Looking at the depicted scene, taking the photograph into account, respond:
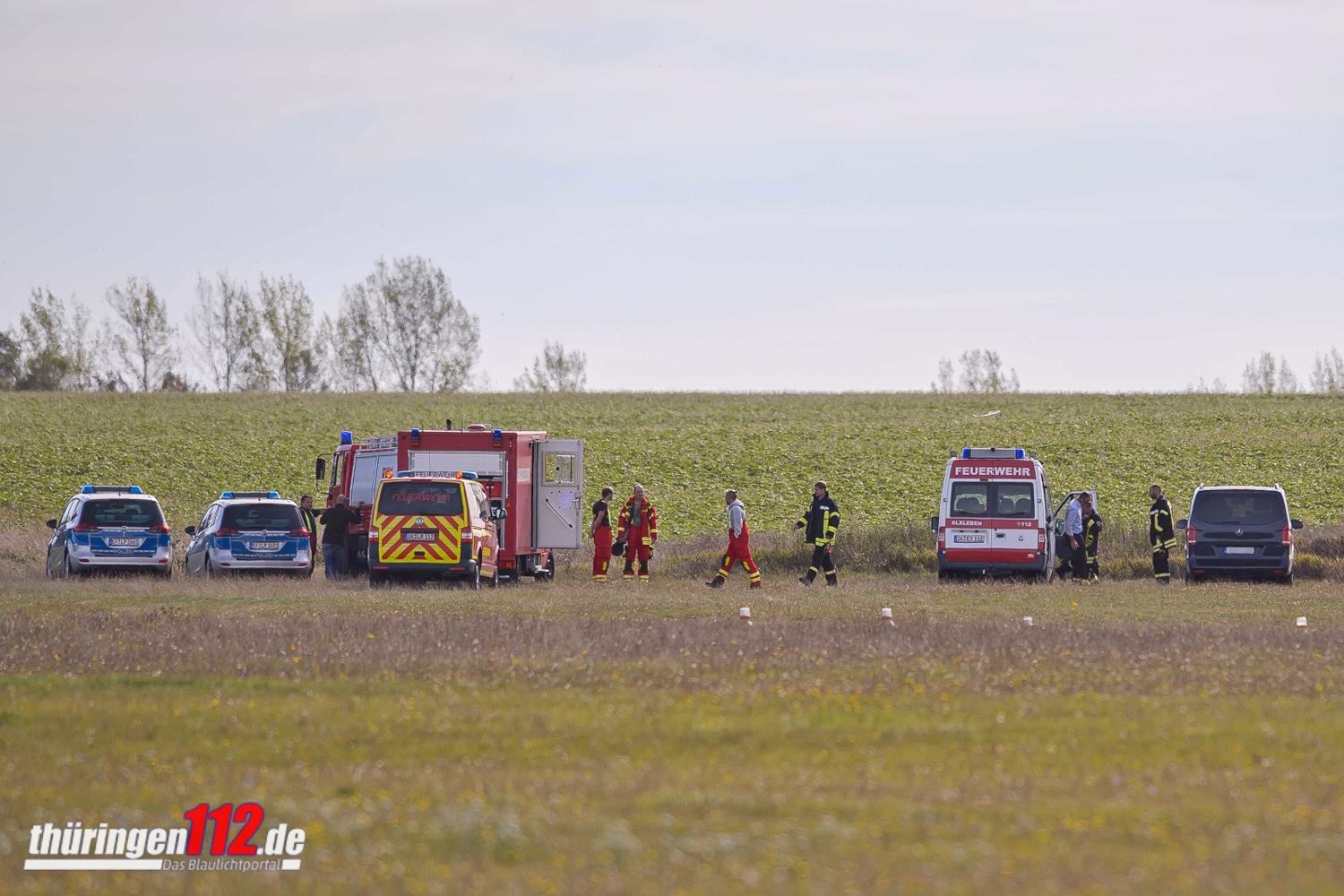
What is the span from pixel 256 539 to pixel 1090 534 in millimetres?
13916

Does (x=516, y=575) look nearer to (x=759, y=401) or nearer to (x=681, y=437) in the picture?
(x=681, y=437)

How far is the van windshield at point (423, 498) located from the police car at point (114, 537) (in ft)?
14.6

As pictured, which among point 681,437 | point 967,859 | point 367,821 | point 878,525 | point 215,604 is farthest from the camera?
point 681,437

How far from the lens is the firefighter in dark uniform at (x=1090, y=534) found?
3005 cm

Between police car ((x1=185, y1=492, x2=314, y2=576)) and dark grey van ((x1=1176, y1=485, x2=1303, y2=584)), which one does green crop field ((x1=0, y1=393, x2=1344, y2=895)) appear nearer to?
police car ((x1=185, y1=492, x2=314, y2=576))

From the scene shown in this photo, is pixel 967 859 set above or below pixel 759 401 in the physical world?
below

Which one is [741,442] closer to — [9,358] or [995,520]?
[995,520]

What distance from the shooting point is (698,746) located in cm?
1113

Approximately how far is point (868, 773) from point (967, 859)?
2.37 metres

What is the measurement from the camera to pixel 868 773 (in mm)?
10023

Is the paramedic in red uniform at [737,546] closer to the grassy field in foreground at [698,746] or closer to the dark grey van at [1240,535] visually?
the grassy field in foreground at [698,746]

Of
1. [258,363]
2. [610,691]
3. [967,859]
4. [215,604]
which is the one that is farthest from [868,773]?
[258,363]

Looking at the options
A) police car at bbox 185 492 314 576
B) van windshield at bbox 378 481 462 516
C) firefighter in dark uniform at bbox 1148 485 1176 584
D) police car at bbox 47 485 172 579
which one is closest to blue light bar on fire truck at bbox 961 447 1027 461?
firefighter in dark uniform at bbox 1148 485 1176 584

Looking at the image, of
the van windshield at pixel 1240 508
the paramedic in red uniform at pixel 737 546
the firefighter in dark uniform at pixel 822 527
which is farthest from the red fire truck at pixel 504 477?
the van windshield at pixel 1240 508
